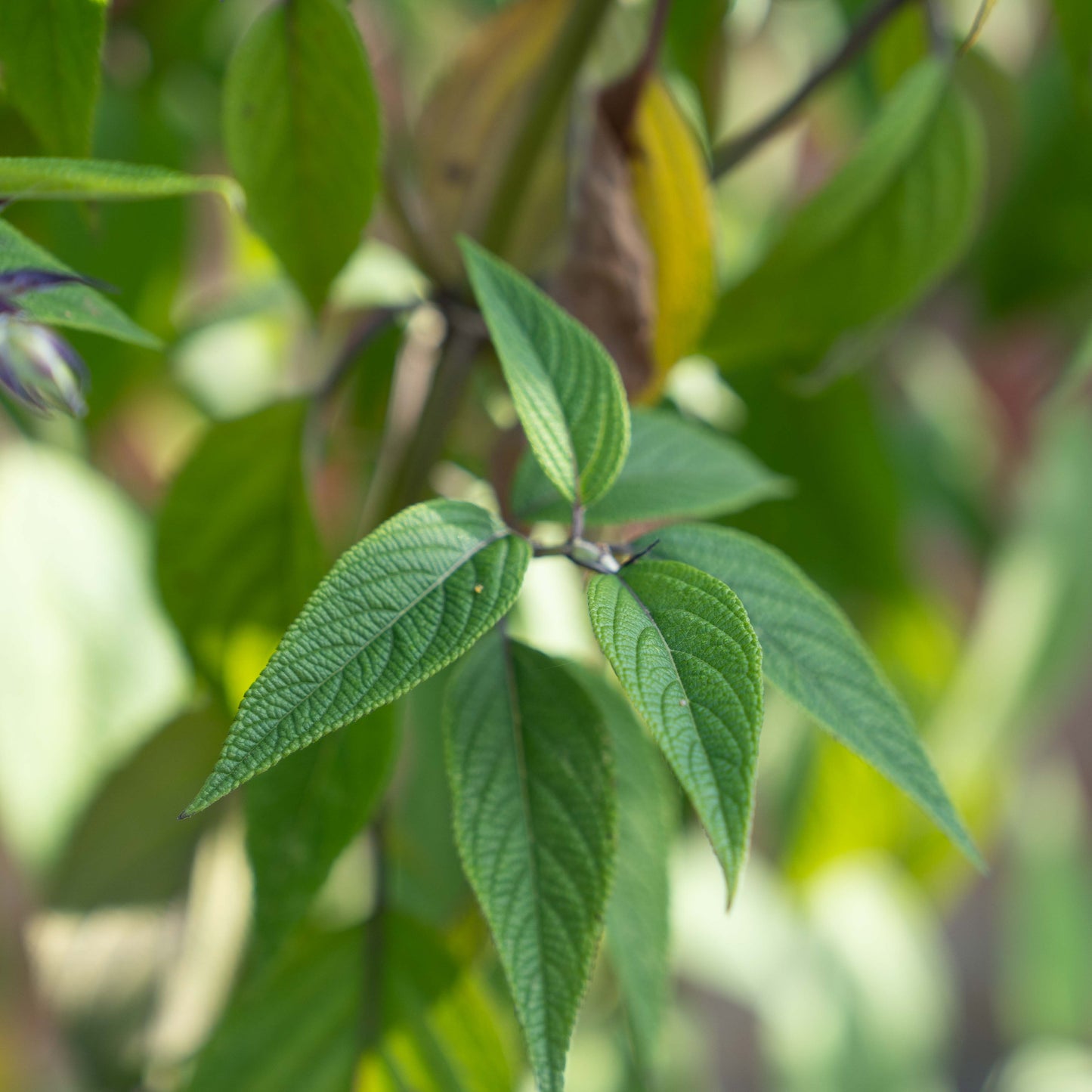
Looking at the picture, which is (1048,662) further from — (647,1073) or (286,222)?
(286,222)

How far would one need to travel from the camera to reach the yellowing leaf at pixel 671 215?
0.84 feet

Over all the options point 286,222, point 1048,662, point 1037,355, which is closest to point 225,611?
point 286,222

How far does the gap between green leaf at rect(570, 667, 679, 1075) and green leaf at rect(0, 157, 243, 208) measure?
0.11 meters

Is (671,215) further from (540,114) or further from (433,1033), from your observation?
(433,1033)

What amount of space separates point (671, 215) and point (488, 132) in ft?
0.18

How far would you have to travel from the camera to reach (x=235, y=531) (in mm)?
271

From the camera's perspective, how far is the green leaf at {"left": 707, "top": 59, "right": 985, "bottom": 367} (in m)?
0.29

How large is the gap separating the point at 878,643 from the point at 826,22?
0.86 ft

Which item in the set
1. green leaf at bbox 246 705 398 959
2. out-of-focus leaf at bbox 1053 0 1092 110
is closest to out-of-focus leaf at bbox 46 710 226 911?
green leaf at bbox 246 705 398 959

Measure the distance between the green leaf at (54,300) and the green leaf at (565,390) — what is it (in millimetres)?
52

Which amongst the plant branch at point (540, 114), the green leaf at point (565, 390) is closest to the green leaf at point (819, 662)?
the green leaf at point (565, 390)

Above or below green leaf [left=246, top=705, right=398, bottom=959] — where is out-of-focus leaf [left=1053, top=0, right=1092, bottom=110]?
above

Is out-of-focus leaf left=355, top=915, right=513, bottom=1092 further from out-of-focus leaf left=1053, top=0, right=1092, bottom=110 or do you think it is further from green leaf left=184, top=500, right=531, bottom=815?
out-of-focus leaf left=1053, top=0, right=1092, bottom=110

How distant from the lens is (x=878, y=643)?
1.54 feet
